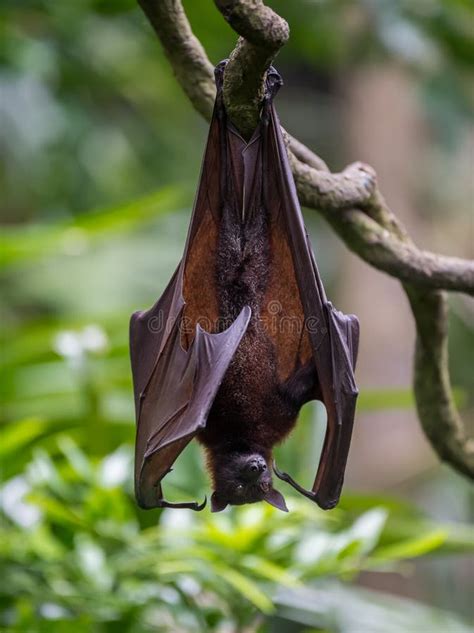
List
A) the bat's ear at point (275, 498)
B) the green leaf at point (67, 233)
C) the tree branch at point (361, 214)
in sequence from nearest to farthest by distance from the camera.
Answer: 1. the tree branch at point (361, 214)
2. the bat's ear at point (275, 498)
3. the green leaf at point (67, 233)

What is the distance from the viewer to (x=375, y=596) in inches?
136

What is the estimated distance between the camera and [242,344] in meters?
2.40

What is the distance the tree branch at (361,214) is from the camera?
6.02ft

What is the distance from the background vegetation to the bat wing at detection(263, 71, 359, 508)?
0.62m

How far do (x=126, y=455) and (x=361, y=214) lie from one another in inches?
50.1

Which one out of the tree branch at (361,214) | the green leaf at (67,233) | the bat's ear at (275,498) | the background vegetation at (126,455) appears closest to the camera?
the tree branch at (361,214)

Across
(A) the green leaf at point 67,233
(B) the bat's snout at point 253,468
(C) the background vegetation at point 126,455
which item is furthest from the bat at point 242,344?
(A) the green leaf at point 67,233

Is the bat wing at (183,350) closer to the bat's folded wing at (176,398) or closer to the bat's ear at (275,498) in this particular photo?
the bat's folded wing at (176,398)

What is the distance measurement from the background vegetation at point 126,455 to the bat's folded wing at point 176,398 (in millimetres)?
607

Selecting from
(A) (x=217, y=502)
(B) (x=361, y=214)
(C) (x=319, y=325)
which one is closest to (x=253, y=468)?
(A) (x=217, y=502)

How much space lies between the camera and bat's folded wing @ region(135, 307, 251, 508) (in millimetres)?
2143

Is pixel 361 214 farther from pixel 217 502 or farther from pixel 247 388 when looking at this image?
pixel 217 502

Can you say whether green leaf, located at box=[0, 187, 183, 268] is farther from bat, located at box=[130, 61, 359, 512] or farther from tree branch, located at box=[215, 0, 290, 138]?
tree branch, located at box=[215, 0, 290, 138]

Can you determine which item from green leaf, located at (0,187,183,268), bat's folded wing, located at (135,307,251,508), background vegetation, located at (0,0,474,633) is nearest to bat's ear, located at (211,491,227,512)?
bat's folded wing, located at (135,307,251,508)
